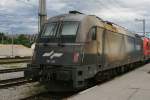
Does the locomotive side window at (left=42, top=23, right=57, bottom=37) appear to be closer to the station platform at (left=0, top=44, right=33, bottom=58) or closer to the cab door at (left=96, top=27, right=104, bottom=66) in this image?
the cab door at (left=96, top=27, right=104, bottom=66)

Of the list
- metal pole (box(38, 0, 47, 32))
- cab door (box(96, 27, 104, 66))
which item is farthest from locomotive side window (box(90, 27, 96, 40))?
metal pole (box(38, 0, 47, 32))

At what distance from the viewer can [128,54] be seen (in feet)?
73.3

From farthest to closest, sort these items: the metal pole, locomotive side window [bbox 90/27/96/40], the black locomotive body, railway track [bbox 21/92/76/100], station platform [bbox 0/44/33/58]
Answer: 1. station platform [bbox 0/44/33/58]
2. the metal pole
3. locomotive side window [bbox 90/27/96/40]
4. the black locomotive body
5. railway track [bbox 21/92/76/100]

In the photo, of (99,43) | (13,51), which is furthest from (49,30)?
(13,51)

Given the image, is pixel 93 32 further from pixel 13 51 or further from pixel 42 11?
pixel 13 51

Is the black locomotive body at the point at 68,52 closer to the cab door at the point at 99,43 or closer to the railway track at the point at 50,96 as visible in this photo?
the cab door at the point at 99,43

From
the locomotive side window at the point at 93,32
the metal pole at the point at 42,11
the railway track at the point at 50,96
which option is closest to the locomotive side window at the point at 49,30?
the locomotive side window at the point at 93,32

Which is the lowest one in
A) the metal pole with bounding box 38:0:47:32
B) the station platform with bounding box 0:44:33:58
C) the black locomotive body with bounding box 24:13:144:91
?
the station platform with bounding box 0:44:33:58

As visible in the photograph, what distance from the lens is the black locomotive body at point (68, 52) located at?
1277cm

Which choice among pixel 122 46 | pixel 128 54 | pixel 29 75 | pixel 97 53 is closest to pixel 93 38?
pixel 97 53

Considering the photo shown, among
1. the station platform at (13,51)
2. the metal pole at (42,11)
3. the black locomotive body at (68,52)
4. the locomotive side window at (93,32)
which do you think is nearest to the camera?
the black locomotive body at (68,52)

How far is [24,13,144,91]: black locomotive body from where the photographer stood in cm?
1277

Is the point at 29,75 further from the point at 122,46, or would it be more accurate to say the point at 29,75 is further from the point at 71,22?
the point at 122,46

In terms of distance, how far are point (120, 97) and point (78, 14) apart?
436 cm
